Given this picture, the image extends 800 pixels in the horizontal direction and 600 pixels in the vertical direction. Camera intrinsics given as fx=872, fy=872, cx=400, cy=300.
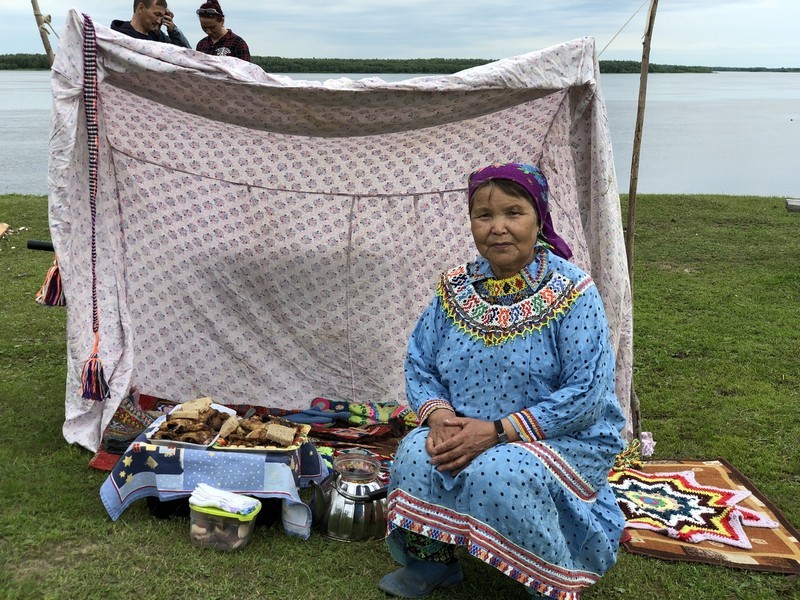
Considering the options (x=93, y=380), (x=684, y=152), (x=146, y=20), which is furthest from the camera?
(x=684, y=152)

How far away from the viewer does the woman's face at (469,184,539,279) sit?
2.95m

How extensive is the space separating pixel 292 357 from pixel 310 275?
494 millimetres

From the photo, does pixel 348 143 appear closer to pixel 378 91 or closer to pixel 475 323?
pixel 378 91

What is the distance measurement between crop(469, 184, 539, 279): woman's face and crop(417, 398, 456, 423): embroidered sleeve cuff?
0.52 m

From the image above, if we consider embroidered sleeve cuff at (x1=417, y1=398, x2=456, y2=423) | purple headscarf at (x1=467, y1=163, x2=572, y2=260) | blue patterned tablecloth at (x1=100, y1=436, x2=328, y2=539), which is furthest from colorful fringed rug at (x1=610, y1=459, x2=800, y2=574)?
purple headscarf at (x1=467, y1=163, x2=572, y2=260)

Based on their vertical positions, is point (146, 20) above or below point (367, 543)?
above

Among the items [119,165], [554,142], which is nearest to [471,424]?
[554,142]

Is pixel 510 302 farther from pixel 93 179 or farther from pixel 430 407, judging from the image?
pixel 93 179

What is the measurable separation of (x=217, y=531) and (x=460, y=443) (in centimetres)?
113

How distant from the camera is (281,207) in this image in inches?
189

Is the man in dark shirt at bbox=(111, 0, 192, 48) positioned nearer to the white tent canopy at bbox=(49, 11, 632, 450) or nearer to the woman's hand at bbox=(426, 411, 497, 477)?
the white tent canopy at bbox=(49, 11, 632, 450)

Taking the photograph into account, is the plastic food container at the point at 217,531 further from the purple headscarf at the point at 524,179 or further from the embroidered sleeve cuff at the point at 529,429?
the purple headscarf at the point at 524,179

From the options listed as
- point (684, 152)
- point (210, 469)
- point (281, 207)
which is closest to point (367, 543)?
point (210, 469)

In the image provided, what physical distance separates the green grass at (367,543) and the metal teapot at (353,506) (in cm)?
7
